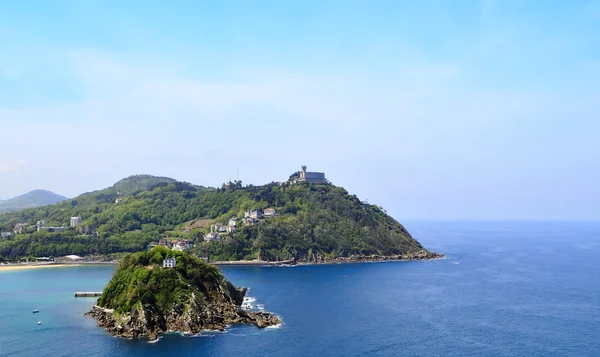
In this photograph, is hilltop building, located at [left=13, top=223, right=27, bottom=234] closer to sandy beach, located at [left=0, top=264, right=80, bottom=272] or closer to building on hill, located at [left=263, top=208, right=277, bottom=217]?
sandy beach, located at [left=0, top=264, right=80, bottom=272]

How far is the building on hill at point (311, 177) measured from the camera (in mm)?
185750

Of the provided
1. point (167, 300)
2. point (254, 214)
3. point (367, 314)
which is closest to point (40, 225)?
point (254, 214)

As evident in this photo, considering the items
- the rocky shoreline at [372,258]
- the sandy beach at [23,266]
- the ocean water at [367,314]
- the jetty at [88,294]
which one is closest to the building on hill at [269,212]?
the rocky shoreline at [372,258]

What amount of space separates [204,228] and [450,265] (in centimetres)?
7607

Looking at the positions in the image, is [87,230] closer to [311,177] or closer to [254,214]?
[254,214]

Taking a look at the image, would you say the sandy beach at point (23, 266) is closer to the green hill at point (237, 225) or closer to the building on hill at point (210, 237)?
the green hill at point (237, 225)

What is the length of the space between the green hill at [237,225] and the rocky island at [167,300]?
58.2m

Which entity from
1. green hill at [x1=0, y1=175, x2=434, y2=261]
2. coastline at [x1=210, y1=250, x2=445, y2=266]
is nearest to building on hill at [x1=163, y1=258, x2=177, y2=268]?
coastline at [x1=210, y1=250, x2=445, y2=266]

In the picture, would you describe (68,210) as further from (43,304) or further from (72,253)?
(43,304)

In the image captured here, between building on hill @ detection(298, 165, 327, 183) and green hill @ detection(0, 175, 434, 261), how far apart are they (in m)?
10.2

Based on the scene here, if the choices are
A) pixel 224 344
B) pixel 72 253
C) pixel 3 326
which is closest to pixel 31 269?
pixel 72 253

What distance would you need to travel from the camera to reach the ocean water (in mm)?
52625

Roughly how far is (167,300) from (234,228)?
7910 cm

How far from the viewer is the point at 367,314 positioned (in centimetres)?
6788
